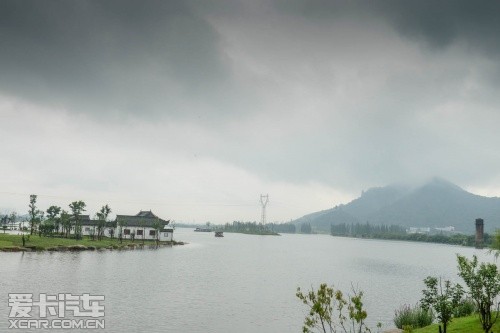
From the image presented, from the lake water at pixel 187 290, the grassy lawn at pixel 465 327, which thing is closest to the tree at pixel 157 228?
the lake water at pixel 187 290

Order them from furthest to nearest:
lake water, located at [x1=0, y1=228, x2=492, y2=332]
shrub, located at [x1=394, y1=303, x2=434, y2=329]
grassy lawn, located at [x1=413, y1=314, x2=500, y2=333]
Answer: lake water, located at [x1=0, y1=228, x2=492, y2=332] → shrub, located at [x1=394, y1=303, x2=434, y2=329] → grassy lawn, located at [x1=413, y1=314, x2=500, y2=333]

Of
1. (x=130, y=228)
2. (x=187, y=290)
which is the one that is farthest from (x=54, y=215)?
(x=187, y=290)

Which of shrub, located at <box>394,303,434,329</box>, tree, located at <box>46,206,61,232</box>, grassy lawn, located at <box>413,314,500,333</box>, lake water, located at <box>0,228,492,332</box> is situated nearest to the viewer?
grassy lawn, located at <box>413,314,500,333</box>

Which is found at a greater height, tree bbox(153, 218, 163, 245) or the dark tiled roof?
the dark tiled roof

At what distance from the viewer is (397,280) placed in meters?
91.0

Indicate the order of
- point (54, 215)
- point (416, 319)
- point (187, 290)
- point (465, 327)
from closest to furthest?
point (465, 327) → point (416, 319) → point (187, 290) → point (54, 215)

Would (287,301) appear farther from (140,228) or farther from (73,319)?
(140,228)

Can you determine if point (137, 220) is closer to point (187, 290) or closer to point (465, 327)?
point (187, 290)

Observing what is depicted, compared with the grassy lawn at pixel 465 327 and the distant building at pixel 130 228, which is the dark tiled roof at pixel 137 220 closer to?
the distant building at pixel 130 228

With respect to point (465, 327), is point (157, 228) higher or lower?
lower

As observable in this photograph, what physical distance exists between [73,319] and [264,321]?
2034 centimetres

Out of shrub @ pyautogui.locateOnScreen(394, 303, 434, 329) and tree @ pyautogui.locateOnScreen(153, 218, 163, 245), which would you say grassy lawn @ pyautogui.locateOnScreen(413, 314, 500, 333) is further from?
tree @ pyautogui.locateOnScreen(153, 218, 163, 245)

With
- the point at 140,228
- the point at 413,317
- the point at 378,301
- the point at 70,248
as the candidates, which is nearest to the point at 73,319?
→ the point at 413,317

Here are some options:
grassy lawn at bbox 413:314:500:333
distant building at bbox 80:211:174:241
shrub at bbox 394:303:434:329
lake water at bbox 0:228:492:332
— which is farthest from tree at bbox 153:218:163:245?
grassy lawn at bbox 413:314:500:333
